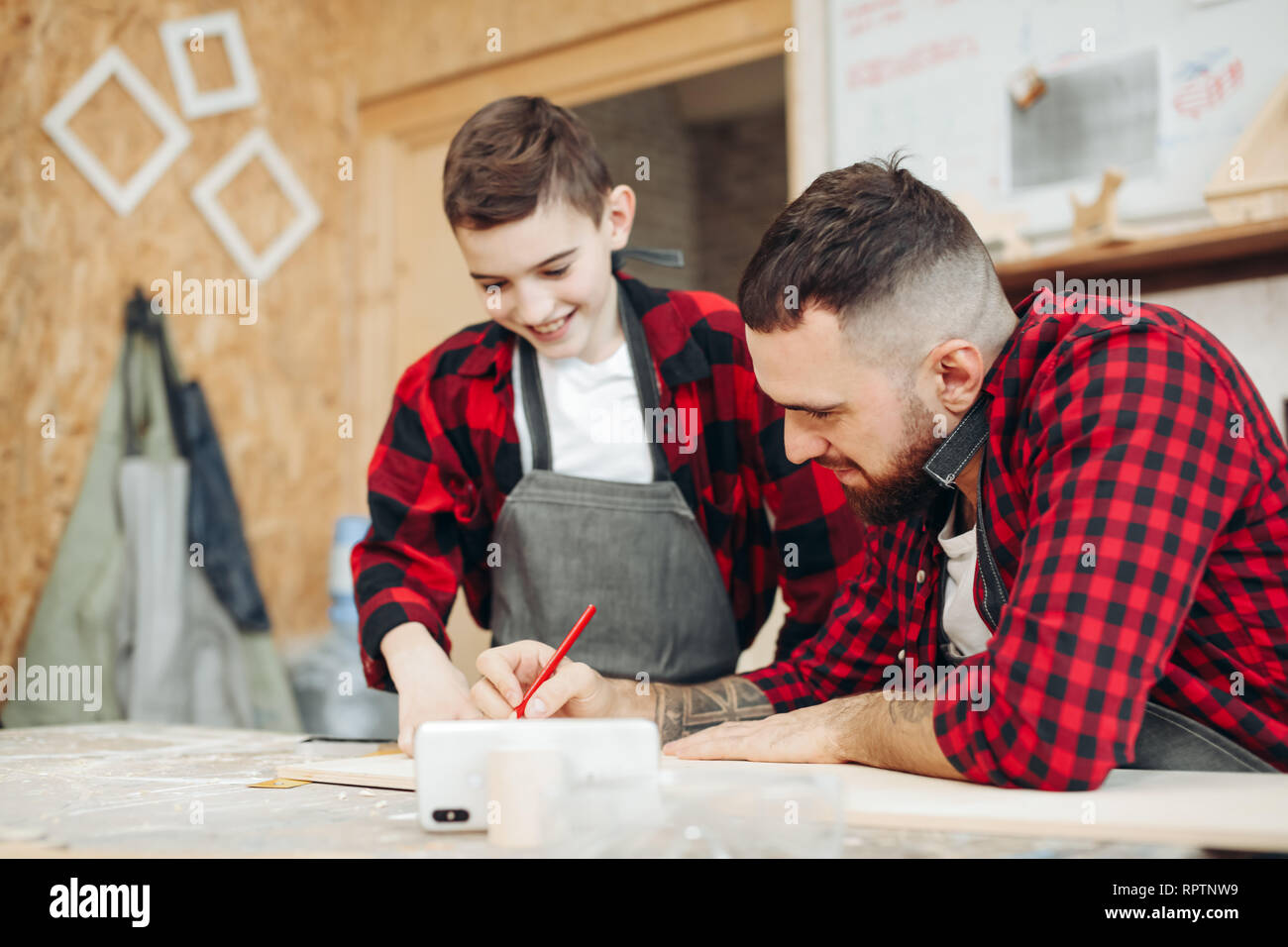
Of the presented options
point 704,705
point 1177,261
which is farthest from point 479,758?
point 1177,261

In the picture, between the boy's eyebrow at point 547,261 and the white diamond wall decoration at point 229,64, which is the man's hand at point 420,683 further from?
the white diamond wall decoration at point 229,64

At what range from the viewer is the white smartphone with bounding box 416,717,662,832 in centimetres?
81

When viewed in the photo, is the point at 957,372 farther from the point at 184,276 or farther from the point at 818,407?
the point at 184,276

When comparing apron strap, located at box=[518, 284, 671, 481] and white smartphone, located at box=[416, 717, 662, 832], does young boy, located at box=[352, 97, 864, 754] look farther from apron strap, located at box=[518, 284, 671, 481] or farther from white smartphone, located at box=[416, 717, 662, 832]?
white smartphone, located at box=[416, 717, 662, 832]

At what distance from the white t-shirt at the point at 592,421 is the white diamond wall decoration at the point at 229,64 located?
1913 mm

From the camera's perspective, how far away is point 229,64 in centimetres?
312

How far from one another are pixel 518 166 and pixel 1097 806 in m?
1.01

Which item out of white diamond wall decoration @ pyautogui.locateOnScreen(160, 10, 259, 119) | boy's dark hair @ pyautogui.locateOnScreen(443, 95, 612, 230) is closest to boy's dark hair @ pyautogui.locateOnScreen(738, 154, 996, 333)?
boy's dark hair @ pyautogui.locateOnScreen(443, 95, 612, 230)

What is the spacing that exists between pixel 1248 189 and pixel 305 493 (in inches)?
96.1

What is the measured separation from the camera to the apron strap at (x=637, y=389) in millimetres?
1574

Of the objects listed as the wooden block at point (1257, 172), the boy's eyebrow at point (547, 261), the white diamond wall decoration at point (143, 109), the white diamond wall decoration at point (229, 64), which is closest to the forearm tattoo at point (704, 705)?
the boy's eyebrow at point (547, 261)

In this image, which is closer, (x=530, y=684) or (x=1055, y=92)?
(x=530, y=684)

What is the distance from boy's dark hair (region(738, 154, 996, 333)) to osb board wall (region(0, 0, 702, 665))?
75.8 inches
